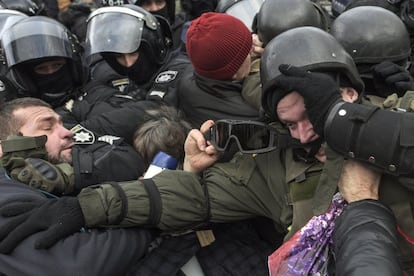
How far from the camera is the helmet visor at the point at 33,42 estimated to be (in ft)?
10.8

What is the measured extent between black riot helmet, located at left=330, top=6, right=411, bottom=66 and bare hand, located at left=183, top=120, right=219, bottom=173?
0.73 m

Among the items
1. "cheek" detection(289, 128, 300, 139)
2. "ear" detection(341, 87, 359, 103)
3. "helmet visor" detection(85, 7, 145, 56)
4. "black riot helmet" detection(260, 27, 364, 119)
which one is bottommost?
"helmet visor" detection(85, 7, 145, 56)

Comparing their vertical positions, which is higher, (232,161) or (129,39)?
(232,161)

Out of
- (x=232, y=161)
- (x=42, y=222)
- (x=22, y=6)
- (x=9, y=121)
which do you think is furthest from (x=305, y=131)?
(x=22, y=6)

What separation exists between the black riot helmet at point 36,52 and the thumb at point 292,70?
203cm

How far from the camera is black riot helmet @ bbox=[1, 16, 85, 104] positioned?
3.31 meters

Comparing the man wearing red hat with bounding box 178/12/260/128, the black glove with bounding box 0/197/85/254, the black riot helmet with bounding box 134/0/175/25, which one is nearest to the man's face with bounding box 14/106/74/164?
the black glove with bounding box 0/197/85/254

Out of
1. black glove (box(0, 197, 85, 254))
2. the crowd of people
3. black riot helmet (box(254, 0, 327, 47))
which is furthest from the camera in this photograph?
black riot helmet (box(254, 0, 327, 47))

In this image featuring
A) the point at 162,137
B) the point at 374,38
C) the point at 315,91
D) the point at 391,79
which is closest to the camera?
the point at 315,91

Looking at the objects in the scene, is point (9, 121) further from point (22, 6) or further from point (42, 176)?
point (22, 6)

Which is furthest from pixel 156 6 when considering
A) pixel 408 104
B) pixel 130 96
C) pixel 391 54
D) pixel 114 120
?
pixel 408 104

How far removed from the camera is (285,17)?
268 centimetres

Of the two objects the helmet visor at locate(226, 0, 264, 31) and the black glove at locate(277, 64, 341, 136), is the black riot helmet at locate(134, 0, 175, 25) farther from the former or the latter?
the black glove at locate(277, 64, 341, 136)

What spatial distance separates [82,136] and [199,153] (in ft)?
2.31
